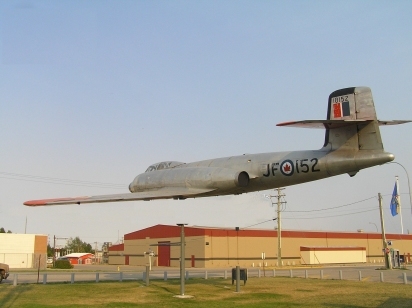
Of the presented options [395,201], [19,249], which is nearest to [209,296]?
[395,201]

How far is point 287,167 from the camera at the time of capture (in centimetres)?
2039

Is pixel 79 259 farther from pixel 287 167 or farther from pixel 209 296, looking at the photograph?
pixel 287 167

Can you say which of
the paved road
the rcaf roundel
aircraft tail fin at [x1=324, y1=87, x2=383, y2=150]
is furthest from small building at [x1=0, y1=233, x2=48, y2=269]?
aircraft tail fin at [x1=324, y1=87, x2=383, y2=150]

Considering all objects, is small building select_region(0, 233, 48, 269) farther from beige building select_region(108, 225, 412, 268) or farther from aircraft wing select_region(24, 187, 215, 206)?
aircraft wing select_region(24, 187, 215, 206)

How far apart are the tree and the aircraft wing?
13511 cm

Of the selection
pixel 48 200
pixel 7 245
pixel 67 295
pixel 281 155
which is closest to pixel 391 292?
pixel 281 155

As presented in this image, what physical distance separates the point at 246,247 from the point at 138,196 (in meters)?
51.1

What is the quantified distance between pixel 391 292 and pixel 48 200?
61.1 feet

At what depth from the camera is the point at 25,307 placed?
55.4 ft

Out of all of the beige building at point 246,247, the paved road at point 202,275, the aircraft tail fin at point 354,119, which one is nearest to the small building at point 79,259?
the beige building at point 246,247

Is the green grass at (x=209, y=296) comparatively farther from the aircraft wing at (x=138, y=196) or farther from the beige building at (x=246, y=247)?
the beige building at (x=246, y=247)

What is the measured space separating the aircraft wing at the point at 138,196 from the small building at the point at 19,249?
45016 mm

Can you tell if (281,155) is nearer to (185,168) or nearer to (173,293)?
(185,168)

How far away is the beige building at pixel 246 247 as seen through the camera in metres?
68.8
